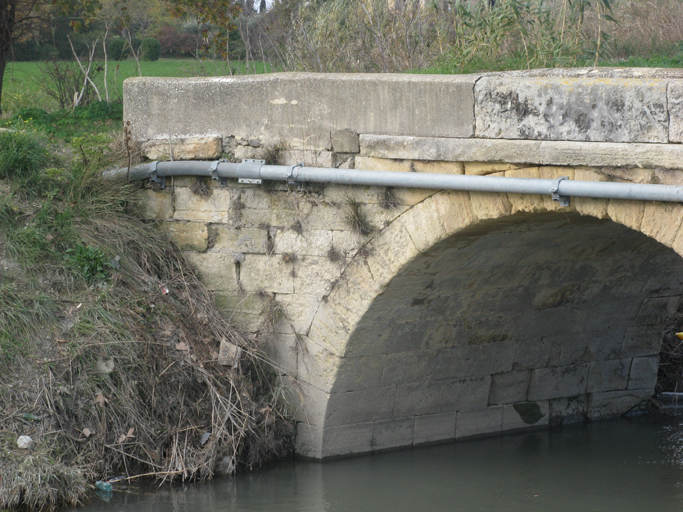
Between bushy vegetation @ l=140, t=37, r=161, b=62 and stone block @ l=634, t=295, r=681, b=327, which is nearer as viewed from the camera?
stone block @ l=634, t=295, r=681, b=327

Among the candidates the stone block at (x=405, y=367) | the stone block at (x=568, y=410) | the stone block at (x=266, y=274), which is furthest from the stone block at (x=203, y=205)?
the stone block at (x=568, y=410)

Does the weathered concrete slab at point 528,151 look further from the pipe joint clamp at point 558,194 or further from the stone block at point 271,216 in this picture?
the stone block at point 271,216

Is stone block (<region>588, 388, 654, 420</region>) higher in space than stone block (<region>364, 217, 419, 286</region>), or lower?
lower

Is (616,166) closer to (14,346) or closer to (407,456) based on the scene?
(407,456)

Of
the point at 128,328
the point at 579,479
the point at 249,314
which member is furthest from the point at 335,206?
the point at 579,479

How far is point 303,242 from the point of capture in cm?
629

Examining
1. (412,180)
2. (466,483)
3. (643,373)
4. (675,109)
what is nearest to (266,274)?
(412,180)

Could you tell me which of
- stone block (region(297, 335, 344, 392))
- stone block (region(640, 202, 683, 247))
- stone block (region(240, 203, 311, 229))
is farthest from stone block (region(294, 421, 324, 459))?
stone block (region(640, 202, 683, 247))

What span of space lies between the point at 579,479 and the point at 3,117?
6.90 metres

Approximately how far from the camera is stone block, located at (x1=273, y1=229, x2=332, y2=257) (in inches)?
244

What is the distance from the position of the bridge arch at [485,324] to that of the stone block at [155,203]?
1.48m

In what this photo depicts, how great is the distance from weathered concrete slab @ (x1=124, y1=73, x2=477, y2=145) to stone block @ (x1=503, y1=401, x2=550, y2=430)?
3115 millimetres

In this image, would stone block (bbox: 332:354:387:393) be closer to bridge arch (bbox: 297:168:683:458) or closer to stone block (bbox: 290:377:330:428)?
bridge arch (bbox: 297:168:683:458)

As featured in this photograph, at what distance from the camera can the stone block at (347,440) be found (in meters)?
6.69
